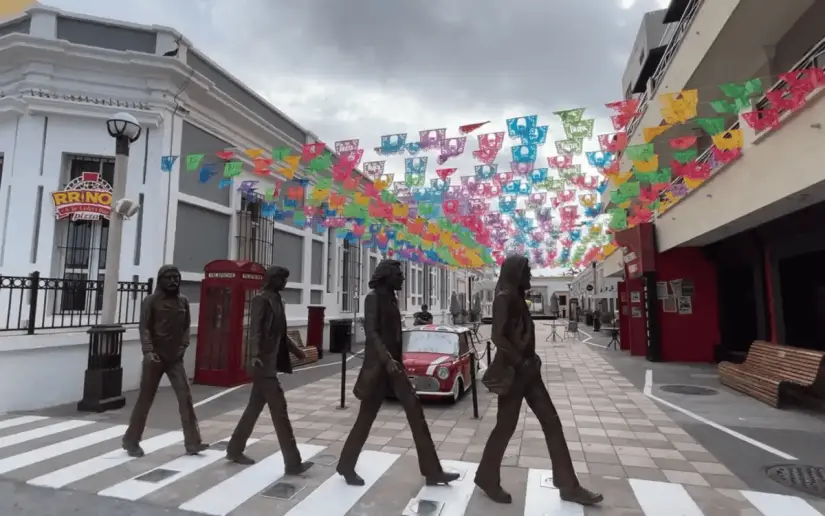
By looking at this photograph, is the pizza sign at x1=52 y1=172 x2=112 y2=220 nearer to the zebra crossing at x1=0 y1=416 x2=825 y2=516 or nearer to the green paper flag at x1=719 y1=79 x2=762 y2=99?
the zebra crossing at x1=0 y1=416 x2=825 y2=516

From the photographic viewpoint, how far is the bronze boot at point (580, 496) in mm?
4008

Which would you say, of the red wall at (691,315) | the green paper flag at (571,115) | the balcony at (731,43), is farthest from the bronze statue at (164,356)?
the red wall at (691,315)

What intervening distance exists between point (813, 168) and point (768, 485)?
4215 mm

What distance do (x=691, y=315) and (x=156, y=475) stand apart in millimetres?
15414

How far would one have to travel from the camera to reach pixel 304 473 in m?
4.74

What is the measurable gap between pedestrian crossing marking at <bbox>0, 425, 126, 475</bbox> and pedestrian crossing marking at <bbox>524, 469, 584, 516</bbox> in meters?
5.15

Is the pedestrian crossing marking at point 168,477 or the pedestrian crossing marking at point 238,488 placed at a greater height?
the pedestrian crossing marking at point 168,477

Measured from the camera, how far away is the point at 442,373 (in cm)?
816

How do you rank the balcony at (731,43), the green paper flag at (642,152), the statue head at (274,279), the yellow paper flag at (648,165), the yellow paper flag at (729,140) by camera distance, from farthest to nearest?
the yellow paper flag at (648,165) → the green paper flag at (642,152) → the balcony at (731,43) → the yellow paper flag at (729,140) → the statue head at (274,279)

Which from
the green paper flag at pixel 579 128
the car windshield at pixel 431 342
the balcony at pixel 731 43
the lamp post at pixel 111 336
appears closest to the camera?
the lamp post at pixel 111 336

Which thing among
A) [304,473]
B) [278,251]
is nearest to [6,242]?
[278,251]

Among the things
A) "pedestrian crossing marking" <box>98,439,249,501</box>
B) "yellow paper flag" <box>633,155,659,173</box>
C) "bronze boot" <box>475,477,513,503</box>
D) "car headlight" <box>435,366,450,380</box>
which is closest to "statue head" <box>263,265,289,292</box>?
"pedestrian crossing marking" <box>98,439,249,501</box>

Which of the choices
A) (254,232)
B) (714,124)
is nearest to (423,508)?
(714,124)

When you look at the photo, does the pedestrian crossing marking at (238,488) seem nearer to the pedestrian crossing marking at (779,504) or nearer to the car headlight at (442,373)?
the car headlight at (442,373)
